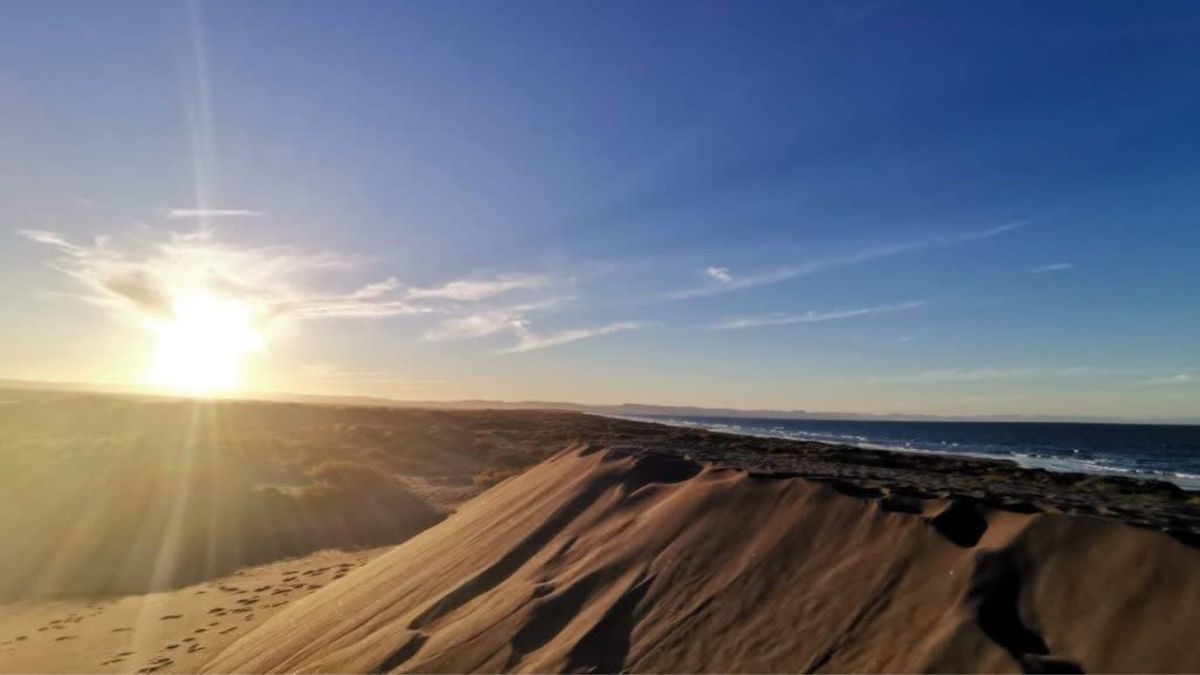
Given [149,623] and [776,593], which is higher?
[776,593]

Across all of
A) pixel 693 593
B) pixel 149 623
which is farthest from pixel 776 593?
pixel 149 623

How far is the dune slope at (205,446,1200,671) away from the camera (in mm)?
2787

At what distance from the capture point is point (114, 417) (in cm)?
4550

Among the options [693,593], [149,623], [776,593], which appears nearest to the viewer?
[776,593]

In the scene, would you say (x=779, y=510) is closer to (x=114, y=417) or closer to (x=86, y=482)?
(x=86, y=482)

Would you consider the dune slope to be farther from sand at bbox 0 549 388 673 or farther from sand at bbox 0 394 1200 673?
sand at bbox 0 549 388 673

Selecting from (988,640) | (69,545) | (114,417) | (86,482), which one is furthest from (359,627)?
(114,417)

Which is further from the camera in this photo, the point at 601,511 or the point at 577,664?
the point at 601,511

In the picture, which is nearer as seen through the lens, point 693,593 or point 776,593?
point 776,593

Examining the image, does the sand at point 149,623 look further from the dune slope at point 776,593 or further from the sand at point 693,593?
the dune slope at point 776,593

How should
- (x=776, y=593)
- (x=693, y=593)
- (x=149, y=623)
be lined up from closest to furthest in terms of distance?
(x=776, y=593) → (x=693, y=593) → (x=149, y=623)

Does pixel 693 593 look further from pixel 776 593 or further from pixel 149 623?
pixel 149 623

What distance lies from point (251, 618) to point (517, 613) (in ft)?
21.8

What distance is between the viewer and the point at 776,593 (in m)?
3.56
